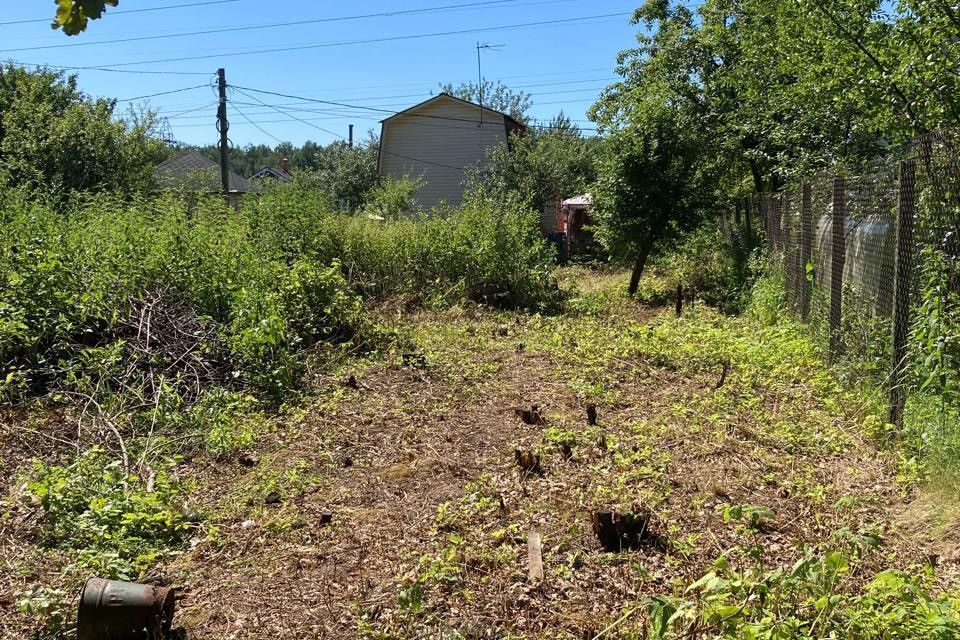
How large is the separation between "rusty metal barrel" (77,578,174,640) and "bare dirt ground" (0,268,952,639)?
15 cm

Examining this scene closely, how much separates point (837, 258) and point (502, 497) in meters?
3.92

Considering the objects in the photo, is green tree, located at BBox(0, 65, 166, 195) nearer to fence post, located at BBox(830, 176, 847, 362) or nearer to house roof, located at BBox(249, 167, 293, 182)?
house roof, located at BBox(249, 167, 293, 182)

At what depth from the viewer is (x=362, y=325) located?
793 cm

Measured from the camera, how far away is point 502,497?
3732 mm

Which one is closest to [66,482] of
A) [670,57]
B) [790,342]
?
[790,342]

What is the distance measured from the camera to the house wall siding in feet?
97.1

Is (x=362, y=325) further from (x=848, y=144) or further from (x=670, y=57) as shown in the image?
(x=670, y=57)

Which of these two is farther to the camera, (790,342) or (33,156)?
(33,156)

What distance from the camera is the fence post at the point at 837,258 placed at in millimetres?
5656

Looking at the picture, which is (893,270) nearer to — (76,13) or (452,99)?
(76,13)

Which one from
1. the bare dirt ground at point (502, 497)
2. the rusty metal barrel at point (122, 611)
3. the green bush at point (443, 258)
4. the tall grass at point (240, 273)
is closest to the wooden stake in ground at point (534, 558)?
the bare dirt ground at point (502, 497)

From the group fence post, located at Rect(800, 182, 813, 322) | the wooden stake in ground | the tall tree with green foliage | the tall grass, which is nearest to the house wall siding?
the tall tree with green foliage

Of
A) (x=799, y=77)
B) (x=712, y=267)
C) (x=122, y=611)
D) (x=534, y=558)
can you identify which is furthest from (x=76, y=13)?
(x=712, y=267)

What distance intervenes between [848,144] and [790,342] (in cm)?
501
